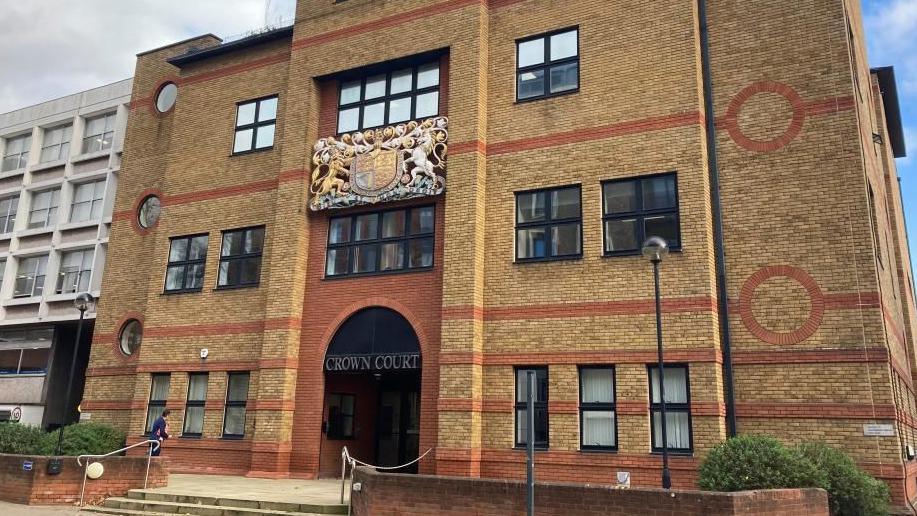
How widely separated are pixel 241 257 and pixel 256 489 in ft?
24.0

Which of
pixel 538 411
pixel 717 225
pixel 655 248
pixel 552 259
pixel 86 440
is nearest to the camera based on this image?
pixel 655 248

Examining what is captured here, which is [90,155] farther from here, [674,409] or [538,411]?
[674,409]

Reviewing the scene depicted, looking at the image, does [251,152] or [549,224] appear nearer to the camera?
[549,224]

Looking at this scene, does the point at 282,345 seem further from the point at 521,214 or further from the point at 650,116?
the point at 650,116

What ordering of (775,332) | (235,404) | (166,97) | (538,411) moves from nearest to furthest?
1. (775,332)
2. (538,411)
3. (235,404)
4. (166,97)

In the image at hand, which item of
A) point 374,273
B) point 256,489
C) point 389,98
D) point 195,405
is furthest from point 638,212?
point 195,405

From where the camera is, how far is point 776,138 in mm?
15383


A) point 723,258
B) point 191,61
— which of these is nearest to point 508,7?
point 723,258

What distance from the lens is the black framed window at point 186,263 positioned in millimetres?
21709

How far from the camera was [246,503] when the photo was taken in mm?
13984

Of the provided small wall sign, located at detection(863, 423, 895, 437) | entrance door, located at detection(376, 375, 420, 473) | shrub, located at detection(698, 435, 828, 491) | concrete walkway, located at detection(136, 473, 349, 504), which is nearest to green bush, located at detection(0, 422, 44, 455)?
concrete walkway, located at detection(136, 473, 349, 504)

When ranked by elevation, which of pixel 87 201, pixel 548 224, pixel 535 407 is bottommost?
pixel 535 407

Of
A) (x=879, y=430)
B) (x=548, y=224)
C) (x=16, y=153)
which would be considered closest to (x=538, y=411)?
(x=548, y=224)

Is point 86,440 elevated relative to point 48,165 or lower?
lower
